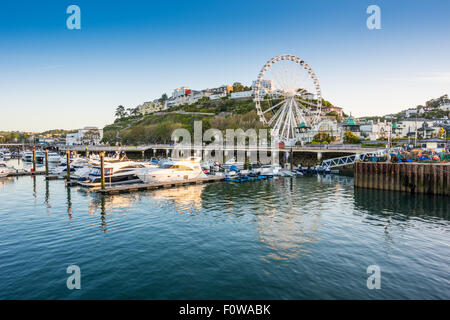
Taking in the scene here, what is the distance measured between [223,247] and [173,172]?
2556 centimetres

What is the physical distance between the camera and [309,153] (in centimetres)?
7238

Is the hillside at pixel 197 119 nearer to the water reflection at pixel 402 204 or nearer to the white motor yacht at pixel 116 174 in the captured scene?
the white motor yacht at pixel 116 174

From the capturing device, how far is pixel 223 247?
17.4 m

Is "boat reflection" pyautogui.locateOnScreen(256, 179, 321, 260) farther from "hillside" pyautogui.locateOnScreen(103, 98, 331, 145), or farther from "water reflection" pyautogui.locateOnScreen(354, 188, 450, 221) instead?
"hillside" pyautogui.locateOnScreen(103, 98, 331, 145)

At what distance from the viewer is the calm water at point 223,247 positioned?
1254 centimetres

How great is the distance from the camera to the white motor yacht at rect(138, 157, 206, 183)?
1548 inches

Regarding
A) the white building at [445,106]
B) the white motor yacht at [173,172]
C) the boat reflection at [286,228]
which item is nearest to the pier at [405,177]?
the boat reflection at [286,228]

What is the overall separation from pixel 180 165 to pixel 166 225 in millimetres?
21308

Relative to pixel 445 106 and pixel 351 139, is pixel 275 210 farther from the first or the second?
pixel 445 106

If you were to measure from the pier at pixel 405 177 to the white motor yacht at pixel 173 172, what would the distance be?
24.8 metres

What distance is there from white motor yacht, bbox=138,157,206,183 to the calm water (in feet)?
24.6

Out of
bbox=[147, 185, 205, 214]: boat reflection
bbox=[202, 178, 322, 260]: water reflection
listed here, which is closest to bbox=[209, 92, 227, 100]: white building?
bbox=[202, 178, 322, 260]: water reflection

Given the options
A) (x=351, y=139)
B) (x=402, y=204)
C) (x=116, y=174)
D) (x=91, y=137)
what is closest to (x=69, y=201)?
(x=116, y=174)
